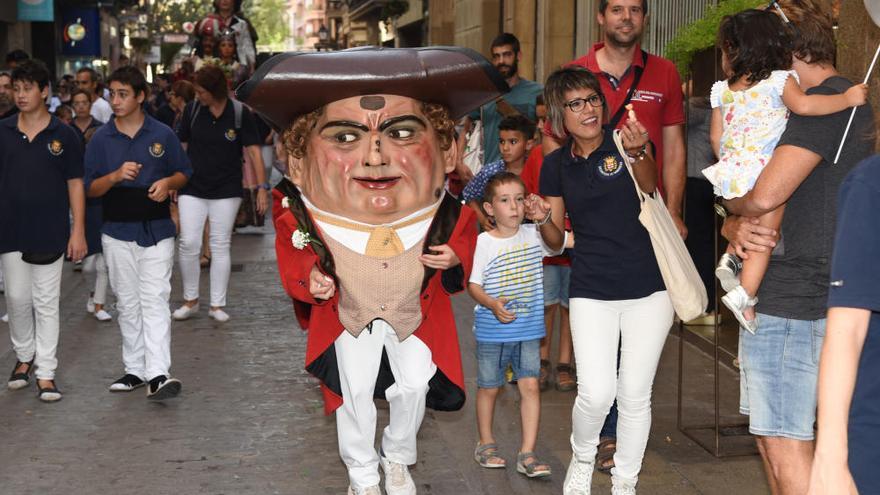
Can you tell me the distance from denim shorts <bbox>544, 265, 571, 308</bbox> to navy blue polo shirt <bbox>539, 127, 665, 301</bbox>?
223cm

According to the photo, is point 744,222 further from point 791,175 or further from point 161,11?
point 161,11

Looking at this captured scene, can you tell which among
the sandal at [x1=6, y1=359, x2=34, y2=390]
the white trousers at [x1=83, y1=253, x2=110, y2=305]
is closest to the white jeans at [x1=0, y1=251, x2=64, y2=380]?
the sandal at [x1=6, y1=359, x2=34, y2=390]

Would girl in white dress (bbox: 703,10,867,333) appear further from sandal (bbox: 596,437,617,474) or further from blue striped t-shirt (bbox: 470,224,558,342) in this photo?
sandal (bbox: 596,437,617,474)

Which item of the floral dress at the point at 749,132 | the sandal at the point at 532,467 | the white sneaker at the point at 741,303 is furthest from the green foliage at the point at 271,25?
the white sneaker at the point at 741,303

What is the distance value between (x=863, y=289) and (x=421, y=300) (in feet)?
9.03

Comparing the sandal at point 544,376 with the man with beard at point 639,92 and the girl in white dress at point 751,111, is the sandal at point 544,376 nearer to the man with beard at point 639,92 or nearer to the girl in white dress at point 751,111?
the man with beard at point 639,92

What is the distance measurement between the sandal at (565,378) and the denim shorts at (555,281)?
1.36 ft

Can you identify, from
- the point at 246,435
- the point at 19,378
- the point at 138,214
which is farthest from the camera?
the point at 19,378

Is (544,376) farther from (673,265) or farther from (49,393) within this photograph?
(49,393)

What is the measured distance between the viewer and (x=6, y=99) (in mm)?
11609

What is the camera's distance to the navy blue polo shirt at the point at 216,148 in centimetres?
935

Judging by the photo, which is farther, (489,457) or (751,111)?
(489,457)

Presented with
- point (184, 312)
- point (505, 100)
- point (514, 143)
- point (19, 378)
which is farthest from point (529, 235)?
point (184, 312)

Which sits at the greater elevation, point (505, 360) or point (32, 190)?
point (32, 190)
